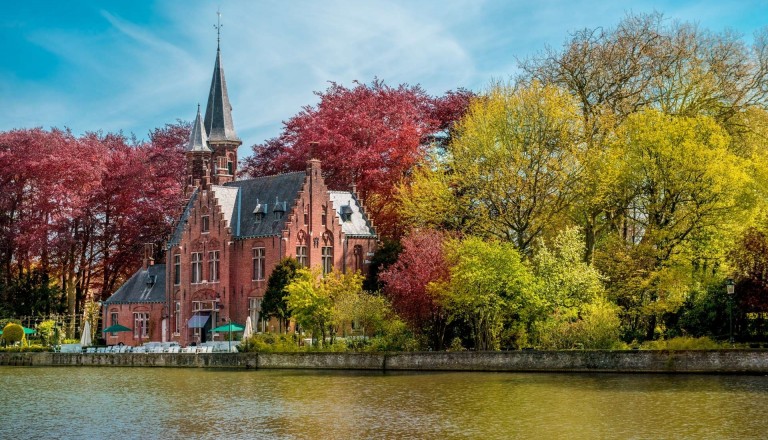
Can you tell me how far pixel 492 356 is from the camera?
41.9m

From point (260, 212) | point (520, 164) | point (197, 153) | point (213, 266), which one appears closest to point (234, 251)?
point (213, 266)

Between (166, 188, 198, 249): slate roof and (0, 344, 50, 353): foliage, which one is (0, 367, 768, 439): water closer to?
(0, 344, 50, 353): foliage

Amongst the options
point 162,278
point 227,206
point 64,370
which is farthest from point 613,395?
point 162,278

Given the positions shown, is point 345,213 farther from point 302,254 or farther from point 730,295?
point 730,295

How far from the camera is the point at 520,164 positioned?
48.5 m

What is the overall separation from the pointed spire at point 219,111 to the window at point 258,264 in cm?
1322

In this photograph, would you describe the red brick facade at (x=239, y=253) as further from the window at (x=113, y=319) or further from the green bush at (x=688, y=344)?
the green bush at (x=688, y=344)

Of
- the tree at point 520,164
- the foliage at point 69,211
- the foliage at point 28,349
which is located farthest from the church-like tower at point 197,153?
the tree at point 520,164

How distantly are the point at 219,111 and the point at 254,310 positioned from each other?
59.7 ft

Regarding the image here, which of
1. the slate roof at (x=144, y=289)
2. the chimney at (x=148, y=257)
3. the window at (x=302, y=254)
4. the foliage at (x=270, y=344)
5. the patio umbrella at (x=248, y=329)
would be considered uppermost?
the chimney at (x=148, y=257)

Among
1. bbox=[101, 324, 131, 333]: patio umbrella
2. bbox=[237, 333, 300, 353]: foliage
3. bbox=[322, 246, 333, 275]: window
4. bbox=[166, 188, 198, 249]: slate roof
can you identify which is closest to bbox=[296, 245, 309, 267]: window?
bbox=[322, 246, 333, 275]: window

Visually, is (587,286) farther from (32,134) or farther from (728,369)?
(32,134)

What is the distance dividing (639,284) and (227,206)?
2965 cm

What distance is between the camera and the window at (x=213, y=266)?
6353 cm
